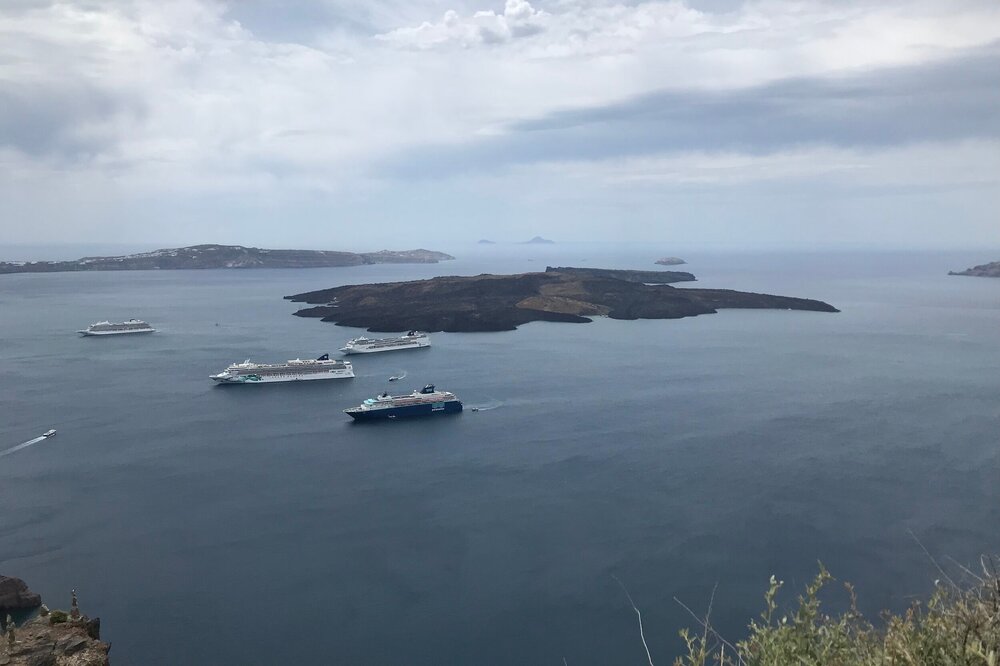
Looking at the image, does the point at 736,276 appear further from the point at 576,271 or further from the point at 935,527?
the point at 935,527

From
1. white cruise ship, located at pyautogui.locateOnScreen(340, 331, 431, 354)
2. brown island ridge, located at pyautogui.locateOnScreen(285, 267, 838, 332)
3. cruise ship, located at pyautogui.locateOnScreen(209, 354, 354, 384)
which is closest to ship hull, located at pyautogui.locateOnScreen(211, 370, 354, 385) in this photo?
cruise ship, located at pyautogui.locateOnScreen(209, 354, 354, 384)

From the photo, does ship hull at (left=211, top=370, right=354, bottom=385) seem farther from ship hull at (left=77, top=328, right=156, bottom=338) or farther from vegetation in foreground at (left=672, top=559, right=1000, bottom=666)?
vegetation in foreground at (left=672, top=559, right=1000, bottom=666)

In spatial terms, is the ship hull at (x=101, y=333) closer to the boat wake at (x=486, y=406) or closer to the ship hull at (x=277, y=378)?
the ship hull at (x=277, y=378)

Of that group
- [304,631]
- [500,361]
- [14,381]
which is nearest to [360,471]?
[304,631]

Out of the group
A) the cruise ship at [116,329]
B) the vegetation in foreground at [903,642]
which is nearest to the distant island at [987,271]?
the cruise ship at [116,329]

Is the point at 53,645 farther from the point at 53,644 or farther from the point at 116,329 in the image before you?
the point at 116,329

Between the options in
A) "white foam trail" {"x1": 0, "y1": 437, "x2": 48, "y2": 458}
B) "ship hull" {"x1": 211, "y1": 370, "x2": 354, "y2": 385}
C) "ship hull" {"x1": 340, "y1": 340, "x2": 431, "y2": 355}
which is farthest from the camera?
"ship hull" {"x1": 340, "y1": 340, "x2": 431, "y2": 355}

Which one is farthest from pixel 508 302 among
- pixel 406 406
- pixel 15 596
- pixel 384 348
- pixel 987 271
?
pixel 987 271
